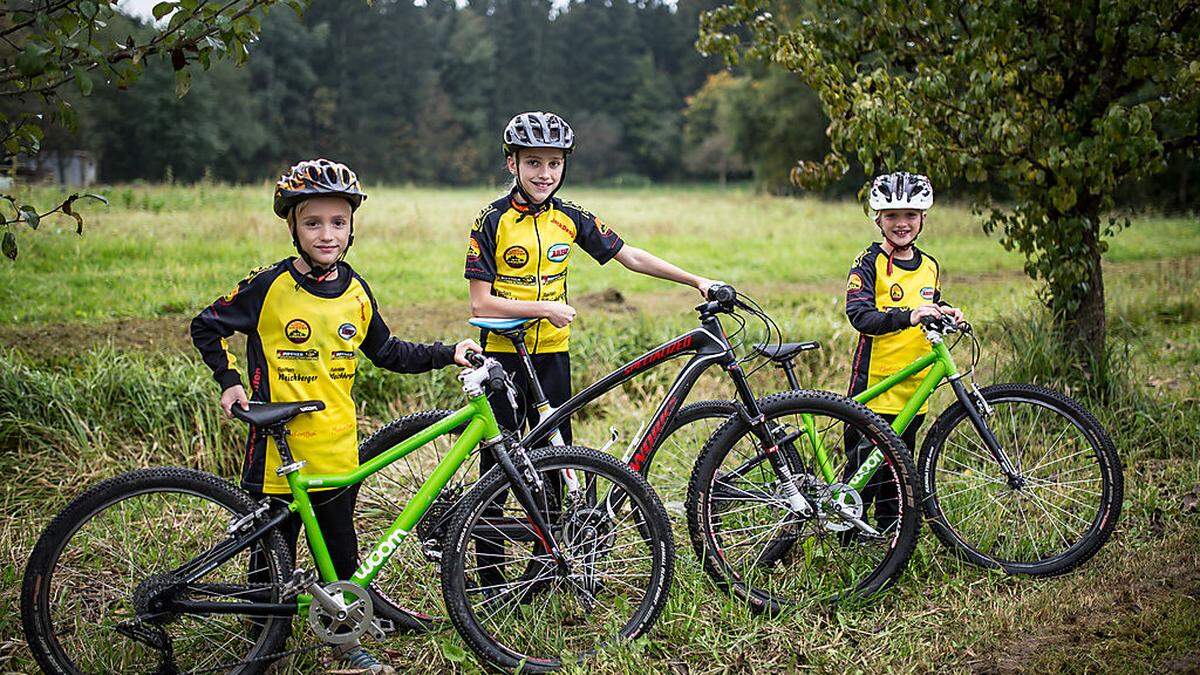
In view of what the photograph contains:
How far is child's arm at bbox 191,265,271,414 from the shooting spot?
3.41m

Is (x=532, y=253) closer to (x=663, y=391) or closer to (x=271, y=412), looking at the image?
(x=271, y=412)

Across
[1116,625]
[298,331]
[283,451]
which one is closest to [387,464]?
[283,451]

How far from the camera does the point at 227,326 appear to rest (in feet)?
11.3

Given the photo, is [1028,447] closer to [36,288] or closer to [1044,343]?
[1044,343]

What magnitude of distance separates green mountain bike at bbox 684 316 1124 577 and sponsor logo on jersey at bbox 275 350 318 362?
5.37 ft

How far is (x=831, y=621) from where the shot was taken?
4.09 m

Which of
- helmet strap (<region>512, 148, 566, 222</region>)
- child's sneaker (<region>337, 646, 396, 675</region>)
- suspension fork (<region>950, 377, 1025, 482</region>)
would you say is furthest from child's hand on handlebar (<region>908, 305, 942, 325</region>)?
child's sneaker (<region>337, 646, 396, 675</region>)

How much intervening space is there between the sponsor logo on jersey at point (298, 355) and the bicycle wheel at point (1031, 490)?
8.95ft

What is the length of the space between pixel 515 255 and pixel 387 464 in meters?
1.03

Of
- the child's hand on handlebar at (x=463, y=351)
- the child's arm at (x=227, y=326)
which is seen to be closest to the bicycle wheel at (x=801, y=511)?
the child's hand on handlebar at (x=463, y=351)

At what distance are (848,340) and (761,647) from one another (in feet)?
17.1

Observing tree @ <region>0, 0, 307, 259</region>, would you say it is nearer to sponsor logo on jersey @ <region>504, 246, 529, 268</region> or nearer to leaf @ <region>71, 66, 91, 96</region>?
leaf @ <region>71, 66, 91, 96</region>

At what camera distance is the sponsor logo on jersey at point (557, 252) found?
414 centimetres

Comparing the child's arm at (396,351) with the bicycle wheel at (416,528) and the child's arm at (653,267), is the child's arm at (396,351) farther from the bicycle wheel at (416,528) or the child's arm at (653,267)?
the child's arm at (653,267)
